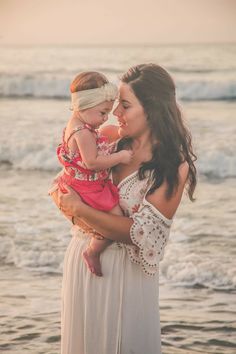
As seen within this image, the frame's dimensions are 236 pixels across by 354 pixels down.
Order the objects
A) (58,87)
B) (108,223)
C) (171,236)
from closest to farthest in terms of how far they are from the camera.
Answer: (108,223) → (171,236) → (58,87)

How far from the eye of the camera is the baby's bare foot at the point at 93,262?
2.80 meters

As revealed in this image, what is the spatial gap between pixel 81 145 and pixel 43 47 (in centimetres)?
2109

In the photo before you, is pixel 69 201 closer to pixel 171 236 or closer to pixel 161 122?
pixel 161 122

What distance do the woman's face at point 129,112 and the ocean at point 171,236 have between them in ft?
6.16

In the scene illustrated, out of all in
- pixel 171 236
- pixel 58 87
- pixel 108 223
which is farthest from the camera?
pixel 58 87

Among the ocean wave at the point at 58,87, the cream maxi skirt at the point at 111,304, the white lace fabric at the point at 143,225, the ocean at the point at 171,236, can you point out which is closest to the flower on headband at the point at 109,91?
the white lace fabric at the point at 143,225

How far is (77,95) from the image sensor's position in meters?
2.82

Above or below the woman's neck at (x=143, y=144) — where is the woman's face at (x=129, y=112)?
above

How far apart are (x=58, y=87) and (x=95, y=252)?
16.2m

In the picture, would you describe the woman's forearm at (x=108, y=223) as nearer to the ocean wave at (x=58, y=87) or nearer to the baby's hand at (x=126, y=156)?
the baby's hand at (x=126, y=156)

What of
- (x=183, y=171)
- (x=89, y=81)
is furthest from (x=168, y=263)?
(x=89, y=81)

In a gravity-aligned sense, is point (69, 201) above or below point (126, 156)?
below

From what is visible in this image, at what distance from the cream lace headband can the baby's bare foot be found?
516 millimetres

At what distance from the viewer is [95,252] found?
110 inches
